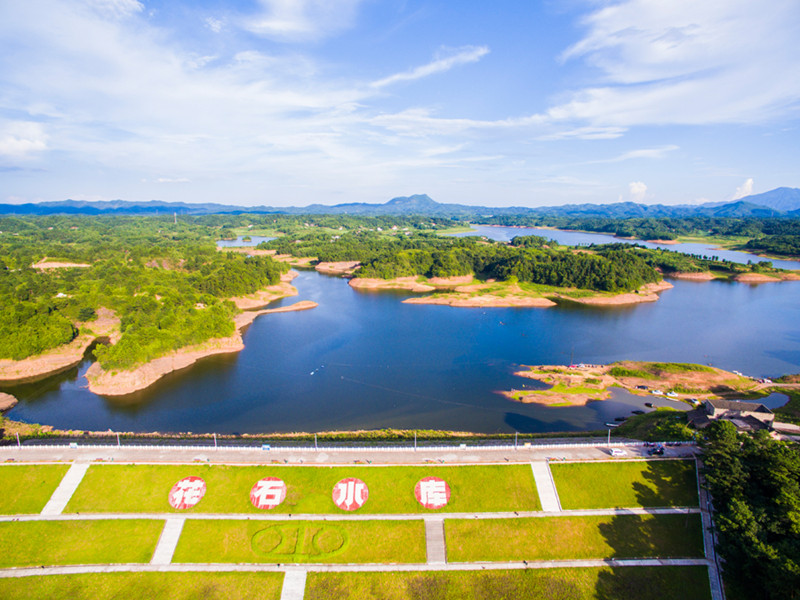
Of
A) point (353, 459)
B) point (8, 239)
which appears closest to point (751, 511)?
point (353, 459)

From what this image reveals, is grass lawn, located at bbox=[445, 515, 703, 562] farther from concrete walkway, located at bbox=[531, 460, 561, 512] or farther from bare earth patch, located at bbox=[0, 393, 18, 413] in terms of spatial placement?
bare earth patch, located at bbox=[0, 393, 18, 413]

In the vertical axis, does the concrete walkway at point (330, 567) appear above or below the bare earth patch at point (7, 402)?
above

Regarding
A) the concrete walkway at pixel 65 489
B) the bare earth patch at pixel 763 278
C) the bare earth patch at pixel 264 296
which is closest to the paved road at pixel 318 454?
the concrete walkway at pixel 65 489

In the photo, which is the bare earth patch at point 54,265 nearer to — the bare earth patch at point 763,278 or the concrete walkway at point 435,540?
the concrete walkway at point 435,540

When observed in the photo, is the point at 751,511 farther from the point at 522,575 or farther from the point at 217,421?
the point at 217,421

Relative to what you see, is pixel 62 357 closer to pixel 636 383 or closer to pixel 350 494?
pixel 350 494

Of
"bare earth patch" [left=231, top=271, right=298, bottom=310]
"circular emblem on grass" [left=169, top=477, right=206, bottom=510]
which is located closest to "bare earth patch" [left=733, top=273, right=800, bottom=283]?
"bare earth patch" [left=231, top=271, right=298, bottom=310]
